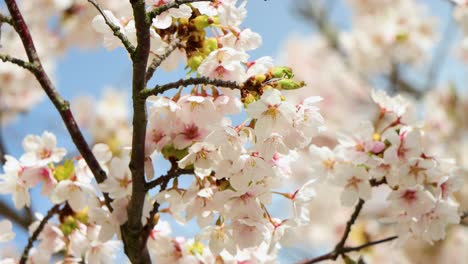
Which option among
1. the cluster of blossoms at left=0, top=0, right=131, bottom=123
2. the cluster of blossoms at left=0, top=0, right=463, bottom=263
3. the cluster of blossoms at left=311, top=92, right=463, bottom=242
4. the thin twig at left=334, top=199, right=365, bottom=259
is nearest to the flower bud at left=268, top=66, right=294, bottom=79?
the cluster of blossoms at left=0, top=0, right=463, bottom=263

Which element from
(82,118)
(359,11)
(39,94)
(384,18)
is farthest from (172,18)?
(359,11)

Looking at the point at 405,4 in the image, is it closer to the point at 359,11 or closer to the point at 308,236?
the point at 359,11

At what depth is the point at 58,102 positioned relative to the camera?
3.91ft

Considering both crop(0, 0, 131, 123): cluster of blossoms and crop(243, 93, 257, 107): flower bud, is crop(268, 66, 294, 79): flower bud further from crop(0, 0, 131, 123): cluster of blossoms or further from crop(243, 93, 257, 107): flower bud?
crop(0, 0, 131, 123): cluster of blossoms

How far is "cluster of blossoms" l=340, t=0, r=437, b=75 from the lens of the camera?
13.3 feet

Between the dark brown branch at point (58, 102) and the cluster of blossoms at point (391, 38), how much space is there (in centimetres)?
318

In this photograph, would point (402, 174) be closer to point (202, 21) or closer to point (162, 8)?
point (202, 21)

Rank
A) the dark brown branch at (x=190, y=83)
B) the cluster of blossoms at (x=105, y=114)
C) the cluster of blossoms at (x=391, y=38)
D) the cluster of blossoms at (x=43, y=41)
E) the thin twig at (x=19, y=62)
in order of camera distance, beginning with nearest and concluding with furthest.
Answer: the dark brown branch at (x=190, y=83) → the thin twig at (x=19, y=62) → the cluster of blossoms at (x=43, y=41) → the cluster of blossoms at (x=391, y=38) → the cluster of blossoms at (x=105, y=114)

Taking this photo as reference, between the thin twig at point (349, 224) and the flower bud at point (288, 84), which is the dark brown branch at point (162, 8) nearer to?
the flower bud at point (288, 84)

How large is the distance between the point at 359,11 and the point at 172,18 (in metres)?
4.45

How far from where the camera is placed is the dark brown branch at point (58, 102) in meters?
1.19

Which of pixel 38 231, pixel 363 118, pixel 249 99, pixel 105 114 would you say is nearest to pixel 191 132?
pixel 249 99

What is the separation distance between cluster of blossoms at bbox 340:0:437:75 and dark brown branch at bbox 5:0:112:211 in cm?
318

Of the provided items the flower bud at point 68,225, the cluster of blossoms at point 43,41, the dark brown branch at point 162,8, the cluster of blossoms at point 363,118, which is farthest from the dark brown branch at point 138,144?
the cluster of blossoms at point 43,41
